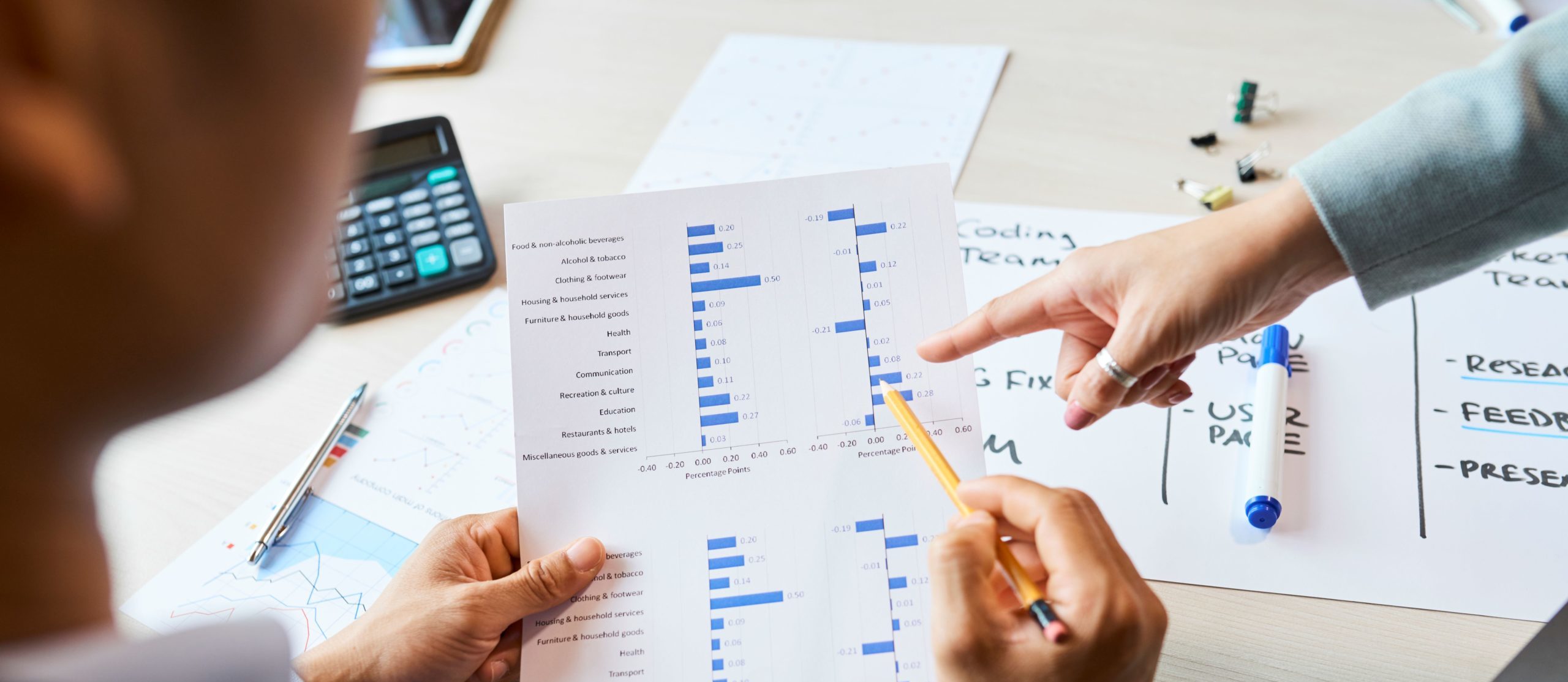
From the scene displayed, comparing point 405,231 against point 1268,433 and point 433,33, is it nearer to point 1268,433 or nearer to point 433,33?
point 433,33

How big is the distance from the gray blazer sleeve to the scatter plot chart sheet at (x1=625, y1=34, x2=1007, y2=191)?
0.39 m

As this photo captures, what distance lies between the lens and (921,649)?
60 centimetres

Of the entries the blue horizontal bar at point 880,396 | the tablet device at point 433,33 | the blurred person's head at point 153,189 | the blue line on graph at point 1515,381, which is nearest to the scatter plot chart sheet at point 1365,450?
the blue line on graph at point 1515,381

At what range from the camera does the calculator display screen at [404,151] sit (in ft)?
3.14

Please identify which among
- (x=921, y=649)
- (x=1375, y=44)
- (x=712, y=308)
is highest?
(x=1375, y=44)

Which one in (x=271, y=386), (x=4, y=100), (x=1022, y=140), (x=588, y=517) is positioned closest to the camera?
(x=4, y=100)

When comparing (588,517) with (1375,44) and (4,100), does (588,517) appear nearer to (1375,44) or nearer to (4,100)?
(4,100)

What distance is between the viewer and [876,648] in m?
0.60

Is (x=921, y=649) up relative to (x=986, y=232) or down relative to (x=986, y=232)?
down

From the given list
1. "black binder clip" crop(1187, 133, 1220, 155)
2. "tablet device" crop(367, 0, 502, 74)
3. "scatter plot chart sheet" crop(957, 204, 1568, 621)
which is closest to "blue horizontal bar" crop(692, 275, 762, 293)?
"scatter plot chart sheet" crop(957, 204, 1568, 621)

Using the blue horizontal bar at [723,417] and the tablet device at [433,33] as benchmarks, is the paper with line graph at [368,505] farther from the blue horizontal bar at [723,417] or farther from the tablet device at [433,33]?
the tablet device at [433,33]

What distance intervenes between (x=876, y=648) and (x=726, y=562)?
4.3 inches

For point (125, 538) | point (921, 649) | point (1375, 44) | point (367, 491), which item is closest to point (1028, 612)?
point (921, 649)

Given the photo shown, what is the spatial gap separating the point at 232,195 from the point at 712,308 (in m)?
0.37
